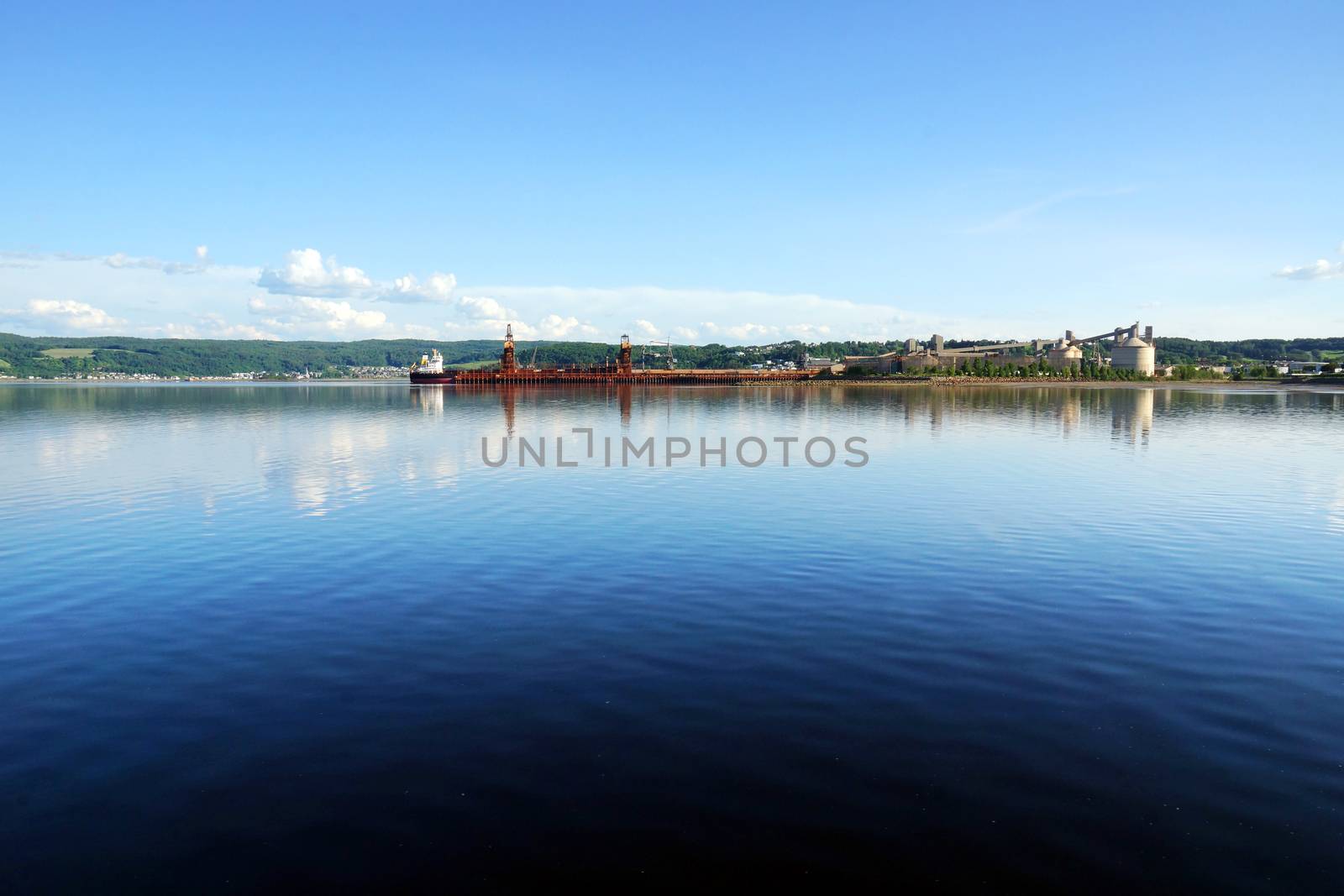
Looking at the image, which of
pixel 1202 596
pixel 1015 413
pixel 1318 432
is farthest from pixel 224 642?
pixel 1015 413

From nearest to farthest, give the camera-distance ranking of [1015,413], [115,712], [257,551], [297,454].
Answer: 1. [115,712]
2. [257,551]
3. [297,454]
4. [1015,413]

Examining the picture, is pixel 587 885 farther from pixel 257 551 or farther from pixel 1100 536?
pixel 1100 536

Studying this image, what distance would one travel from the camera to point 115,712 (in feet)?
43.1

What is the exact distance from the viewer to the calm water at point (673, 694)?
30.8 ft

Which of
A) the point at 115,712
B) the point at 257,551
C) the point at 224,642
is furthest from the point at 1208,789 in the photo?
the point at 257,551

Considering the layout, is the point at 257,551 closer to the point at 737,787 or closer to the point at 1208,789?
the point at 737,787

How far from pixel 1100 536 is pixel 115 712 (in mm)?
26323

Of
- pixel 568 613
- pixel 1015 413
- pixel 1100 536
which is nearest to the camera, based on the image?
pixel 568 613

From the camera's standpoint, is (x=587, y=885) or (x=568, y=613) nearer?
(x=587, y=885)

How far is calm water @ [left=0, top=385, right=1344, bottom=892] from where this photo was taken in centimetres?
938

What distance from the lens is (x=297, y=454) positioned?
51.4m

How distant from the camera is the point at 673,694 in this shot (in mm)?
13680

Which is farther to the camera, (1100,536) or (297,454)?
(297,454)

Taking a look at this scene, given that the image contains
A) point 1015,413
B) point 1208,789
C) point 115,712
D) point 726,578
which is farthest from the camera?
point 1015,413
